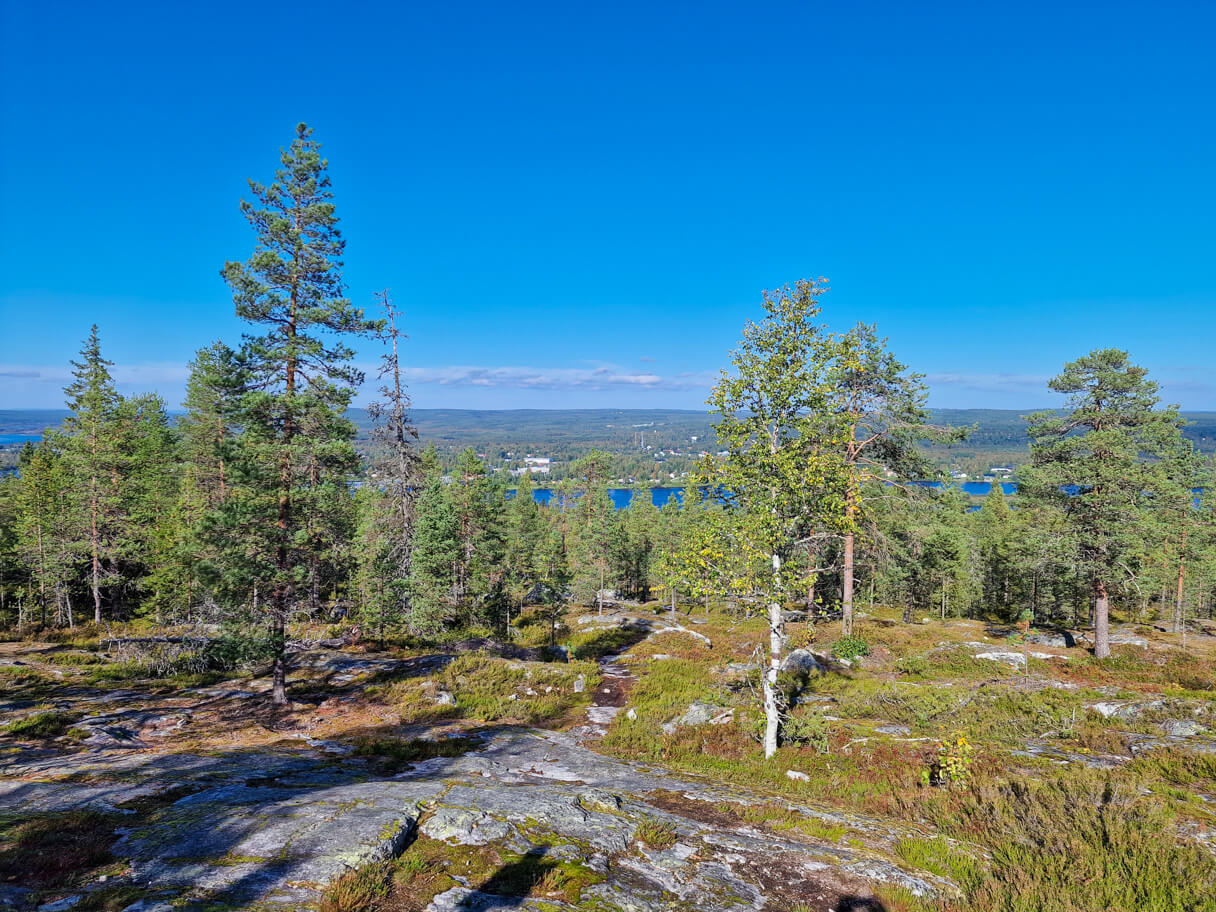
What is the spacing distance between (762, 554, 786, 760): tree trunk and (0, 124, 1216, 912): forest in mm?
74

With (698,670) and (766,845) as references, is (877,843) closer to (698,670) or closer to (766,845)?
(766,845)

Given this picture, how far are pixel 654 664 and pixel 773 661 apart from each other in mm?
12757

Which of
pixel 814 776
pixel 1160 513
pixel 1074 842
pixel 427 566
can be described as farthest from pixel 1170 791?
pixel 427 566

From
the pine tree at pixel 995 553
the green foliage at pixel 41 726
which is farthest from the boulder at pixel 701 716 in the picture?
the pine tree at pixel 995 553

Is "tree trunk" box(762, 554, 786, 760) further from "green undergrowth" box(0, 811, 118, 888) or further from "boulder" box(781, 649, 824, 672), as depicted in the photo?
"green undergrowth" box(0, 811, 118, 888)

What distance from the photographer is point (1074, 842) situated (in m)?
8.26

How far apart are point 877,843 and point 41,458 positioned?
140 feet

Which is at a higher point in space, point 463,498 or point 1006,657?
point 463,498

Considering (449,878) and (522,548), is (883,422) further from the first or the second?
(522,548)


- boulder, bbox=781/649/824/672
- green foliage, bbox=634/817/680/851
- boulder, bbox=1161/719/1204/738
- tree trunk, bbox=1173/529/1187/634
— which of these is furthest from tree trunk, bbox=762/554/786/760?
tree trunk, bbox=1173/529/1187/634

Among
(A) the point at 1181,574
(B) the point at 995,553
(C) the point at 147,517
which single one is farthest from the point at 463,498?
(B) the point at 995,553

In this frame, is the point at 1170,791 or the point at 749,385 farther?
the point at 749,385

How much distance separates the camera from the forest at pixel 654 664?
753cm

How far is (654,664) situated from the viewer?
2417cm
